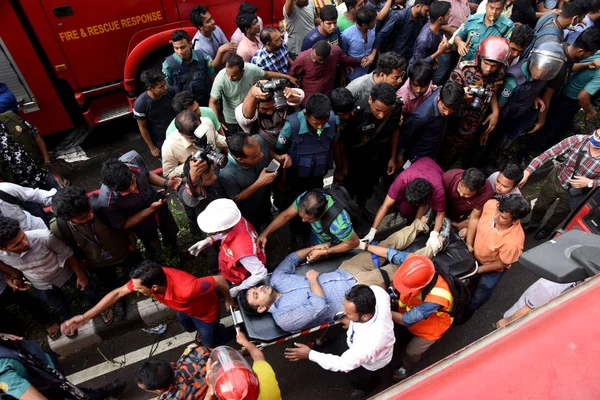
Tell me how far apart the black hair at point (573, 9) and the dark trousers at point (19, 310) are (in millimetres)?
6642

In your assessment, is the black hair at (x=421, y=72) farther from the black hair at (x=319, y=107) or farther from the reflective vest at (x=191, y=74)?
the reflective vest at (x=191, y=74)

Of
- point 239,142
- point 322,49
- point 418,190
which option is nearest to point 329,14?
point 322,49

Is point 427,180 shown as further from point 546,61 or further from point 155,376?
point 155,376

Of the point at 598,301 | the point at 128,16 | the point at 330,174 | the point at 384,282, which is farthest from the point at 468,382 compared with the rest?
the point at 128,16

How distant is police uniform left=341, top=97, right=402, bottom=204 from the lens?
3.96 m

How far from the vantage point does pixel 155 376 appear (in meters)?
2.46

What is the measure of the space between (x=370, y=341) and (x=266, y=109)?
2275 mm

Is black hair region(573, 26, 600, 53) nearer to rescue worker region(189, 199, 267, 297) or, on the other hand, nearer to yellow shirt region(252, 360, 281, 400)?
rescue worker region(189, 199, 267, 297)

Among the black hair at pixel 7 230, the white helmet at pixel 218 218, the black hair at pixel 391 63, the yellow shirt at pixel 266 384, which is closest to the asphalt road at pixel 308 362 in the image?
the yellow shirt at pixel 266 384

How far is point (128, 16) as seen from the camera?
16.1 ft

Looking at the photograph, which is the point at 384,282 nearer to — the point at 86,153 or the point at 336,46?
the point at 336,46

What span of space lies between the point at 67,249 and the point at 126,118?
315 centimetres

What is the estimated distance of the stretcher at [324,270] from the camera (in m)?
3.00

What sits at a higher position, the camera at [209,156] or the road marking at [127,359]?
the camera at [209,156]
